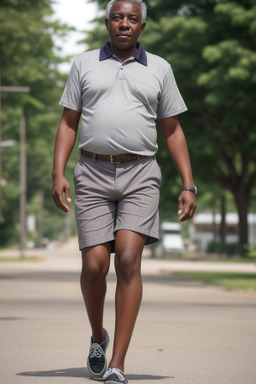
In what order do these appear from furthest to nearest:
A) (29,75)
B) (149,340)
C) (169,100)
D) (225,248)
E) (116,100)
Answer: (225,248), (29,75), (149,340), (169,100), (116,100)

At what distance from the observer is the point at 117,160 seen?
251 inches

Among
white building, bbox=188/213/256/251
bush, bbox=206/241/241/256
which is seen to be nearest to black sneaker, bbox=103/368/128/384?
bush, bbox=206/241/241/256

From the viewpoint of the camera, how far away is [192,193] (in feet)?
21.2

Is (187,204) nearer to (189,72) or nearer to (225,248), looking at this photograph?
(189,72)

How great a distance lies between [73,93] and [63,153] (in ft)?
1.23

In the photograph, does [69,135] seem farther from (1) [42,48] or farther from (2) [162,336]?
(1) [42,48]

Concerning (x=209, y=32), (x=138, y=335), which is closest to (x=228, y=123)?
(x=209, y=32)

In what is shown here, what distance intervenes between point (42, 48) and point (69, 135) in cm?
4289

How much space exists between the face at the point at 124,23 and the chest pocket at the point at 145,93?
0.26 m

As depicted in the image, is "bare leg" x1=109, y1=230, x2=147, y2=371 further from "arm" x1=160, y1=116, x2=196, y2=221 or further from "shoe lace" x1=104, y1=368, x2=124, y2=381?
"arm" x1=160, y1=116, x2=196, y2=221

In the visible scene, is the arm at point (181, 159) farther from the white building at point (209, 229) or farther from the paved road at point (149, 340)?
the white building at point (209, 229)

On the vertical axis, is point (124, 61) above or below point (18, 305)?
above

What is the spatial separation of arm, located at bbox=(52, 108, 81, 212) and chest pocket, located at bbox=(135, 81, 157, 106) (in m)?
0.43

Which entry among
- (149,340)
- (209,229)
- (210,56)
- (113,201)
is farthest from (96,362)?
(209,229)
